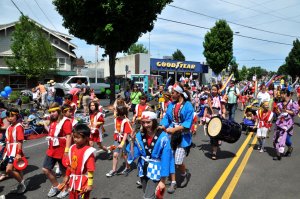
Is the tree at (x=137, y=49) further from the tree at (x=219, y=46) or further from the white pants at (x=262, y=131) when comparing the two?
the white pants at (x=262, y=131)

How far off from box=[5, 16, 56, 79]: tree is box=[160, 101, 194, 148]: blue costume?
2601 centimetres

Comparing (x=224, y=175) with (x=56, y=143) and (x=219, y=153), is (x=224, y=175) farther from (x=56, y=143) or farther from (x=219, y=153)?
(x=56, y=143)

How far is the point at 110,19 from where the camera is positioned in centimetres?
1714

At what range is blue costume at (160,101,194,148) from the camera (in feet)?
18.6

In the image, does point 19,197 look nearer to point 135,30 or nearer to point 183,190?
point 183,190

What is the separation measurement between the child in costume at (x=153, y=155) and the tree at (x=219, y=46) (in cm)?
4311

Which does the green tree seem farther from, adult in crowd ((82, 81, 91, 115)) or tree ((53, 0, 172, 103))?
adult in crowd ((82, 81, 91, 115))

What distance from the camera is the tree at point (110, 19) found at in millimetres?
16844

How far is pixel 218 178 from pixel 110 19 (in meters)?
12.8

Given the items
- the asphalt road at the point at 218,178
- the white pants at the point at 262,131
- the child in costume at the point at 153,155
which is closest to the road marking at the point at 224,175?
the asphalt road at the point at 218,178

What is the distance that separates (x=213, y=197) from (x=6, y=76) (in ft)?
112

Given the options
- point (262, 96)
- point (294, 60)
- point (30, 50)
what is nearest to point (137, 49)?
point (294, 60)

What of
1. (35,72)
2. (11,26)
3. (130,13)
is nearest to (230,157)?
(130,13)

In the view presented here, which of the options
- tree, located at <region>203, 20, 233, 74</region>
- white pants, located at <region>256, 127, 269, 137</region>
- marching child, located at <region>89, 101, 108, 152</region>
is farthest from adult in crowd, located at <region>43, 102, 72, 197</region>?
tree, located at <region>203, 20, 233, 74</region>
